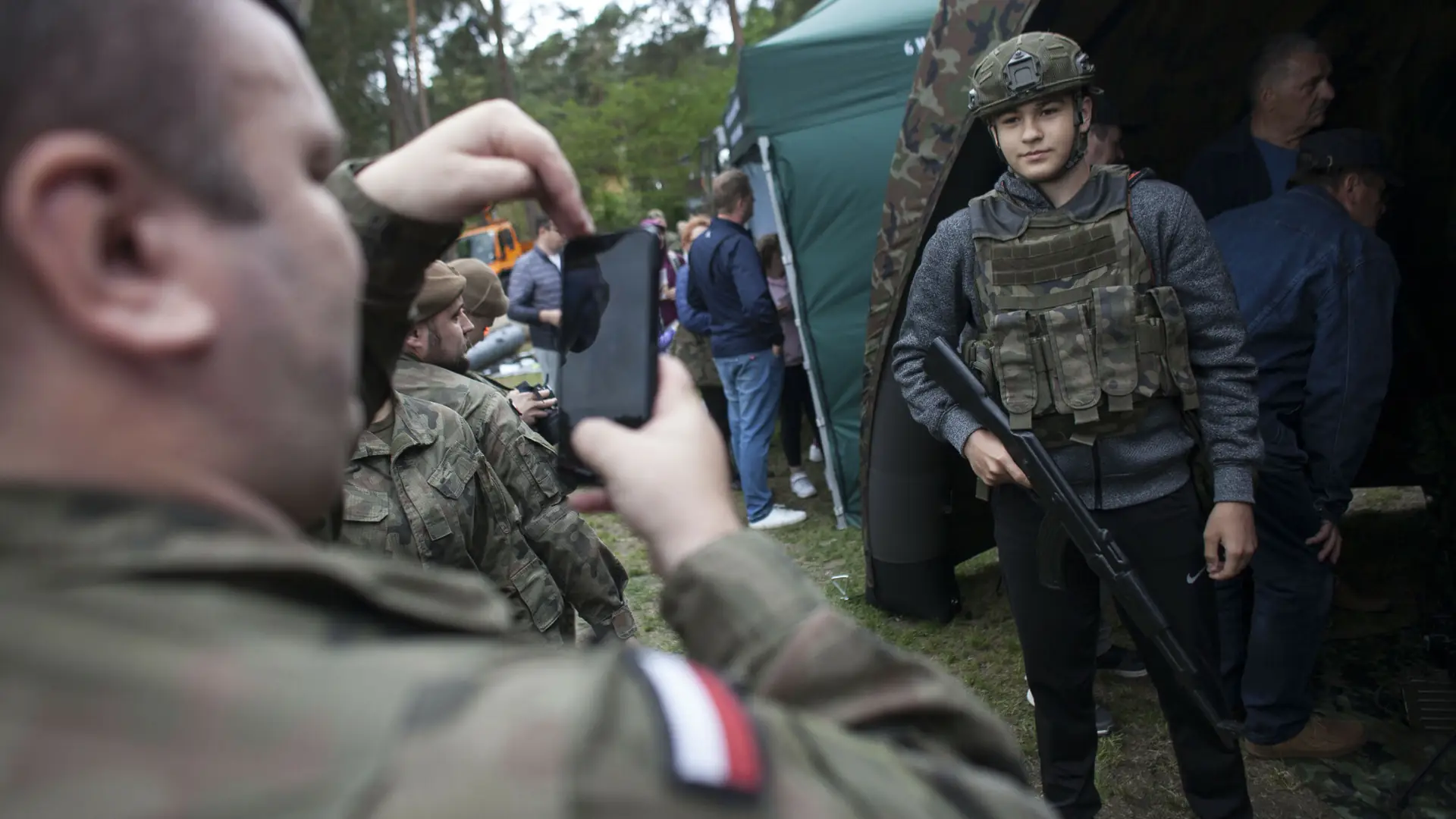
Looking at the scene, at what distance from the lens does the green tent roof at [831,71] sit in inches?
243

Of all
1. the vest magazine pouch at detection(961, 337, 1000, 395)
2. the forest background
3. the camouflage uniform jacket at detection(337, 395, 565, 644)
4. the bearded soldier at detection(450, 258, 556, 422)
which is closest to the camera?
the camouflage uniform jacket at detection(337, 395, 565, 644)

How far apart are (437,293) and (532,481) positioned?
0.62 metres

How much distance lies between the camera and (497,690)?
1.82 feet

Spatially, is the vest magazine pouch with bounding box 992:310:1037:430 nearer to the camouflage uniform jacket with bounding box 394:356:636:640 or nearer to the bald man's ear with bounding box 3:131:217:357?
the camouflage uniform jacket with bounding box 394:356:636:640

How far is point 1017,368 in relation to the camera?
2672 millimetres

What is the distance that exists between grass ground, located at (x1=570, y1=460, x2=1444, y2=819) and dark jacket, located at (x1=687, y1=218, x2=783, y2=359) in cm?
125

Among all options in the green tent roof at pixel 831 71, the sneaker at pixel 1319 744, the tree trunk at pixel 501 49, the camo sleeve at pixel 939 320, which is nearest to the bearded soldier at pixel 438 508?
the camo sleeve at pixel 939 320

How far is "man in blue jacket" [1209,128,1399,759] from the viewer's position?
3.06 meters

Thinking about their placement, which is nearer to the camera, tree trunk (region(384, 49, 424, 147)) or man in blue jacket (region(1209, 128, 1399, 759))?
man in blue jacket (region(1209, 128, 1399, 759))

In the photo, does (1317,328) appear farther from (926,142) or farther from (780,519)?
(780,519)

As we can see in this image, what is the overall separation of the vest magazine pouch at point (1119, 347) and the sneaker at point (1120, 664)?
6.00ft

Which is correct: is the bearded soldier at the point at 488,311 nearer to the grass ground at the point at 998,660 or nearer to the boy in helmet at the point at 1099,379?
the grass ground at the point at 998,660

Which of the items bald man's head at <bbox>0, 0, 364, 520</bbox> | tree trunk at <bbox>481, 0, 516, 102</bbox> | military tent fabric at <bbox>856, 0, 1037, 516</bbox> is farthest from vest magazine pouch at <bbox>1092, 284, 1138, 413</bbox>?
tree trunk at <bbox>481, 0, 516, 102</bbox>

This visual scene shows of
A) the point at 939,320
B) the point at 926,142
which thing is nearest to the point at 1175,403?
the point at 939,320
